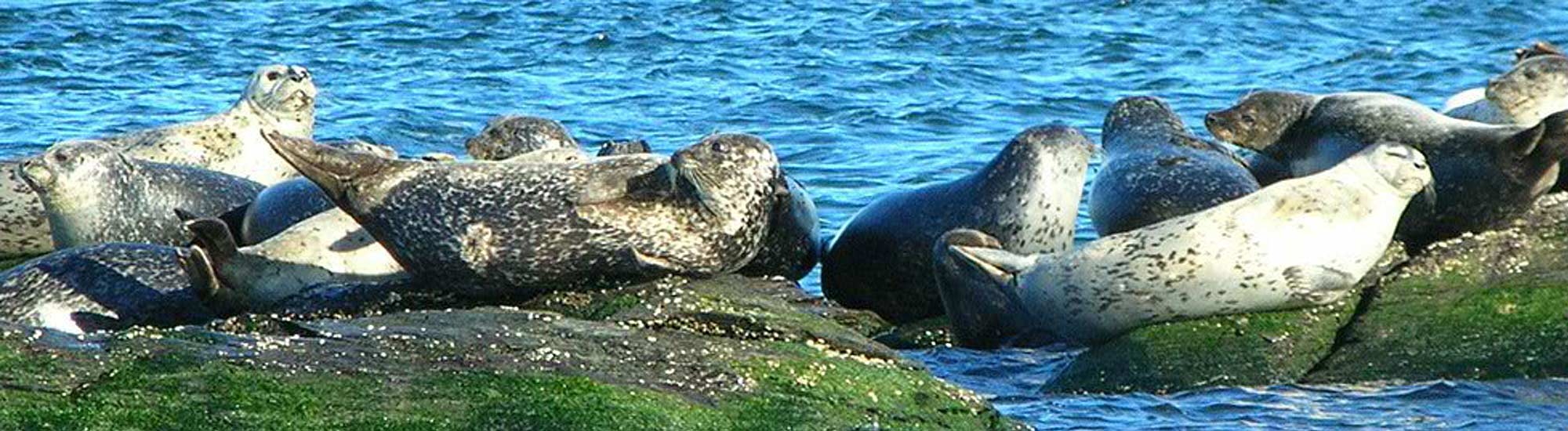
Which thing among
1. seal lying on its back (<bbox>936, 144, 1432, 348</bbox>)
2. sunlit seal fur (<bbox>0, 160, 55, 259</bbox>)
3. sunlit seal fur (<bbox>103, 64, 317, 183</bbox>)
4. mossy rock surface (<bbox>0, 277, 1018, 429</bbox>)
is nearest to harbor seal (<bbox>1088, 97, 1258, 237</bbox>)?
seal lying on its back (<bbox>936, 144, 1432, 348</bbox>)

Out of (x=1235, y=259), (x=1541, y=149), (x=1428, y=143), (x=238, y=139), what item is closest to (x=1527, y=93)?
(x=1428, y=143)

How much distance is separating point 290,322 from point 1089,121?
1105 cm

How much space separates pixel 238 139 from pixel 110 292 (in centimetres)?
381

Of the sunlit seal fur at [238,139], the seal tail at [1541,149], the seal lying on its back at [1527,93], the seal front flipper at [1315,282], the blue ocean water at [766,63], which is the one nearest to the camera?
the seal front flipper at [1315,282]

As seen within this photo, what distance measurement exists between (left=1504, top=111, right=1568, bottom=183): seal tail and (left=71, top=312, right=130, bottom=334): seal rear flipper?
4307 millimetres

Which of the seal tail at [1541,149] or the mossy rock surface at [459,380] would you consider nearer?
the mossy rock surface at [459,380]

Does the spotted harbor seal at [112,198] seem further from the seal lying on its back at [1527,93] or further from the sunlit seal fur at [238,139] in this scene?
the seal lying on its back at [1527,93]

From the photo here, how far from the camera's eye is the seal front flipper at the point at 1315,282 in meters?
7.29

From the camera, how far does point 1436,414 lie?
655 centimetres

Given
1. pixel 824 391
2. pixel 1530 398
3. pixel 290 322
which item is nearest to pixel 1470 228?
pixel 1530 398

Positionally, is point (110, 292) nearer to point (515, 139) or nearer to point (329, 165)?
point (329, 165)

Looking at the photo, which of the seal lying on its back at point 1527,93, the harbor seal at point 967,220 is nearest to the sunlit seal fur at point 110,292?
the harbor seal at point 967,220

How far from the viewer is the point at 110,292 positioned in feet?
26.9

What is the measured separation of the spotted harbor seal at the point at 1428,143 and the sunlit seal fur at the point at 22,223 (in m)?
4.61
